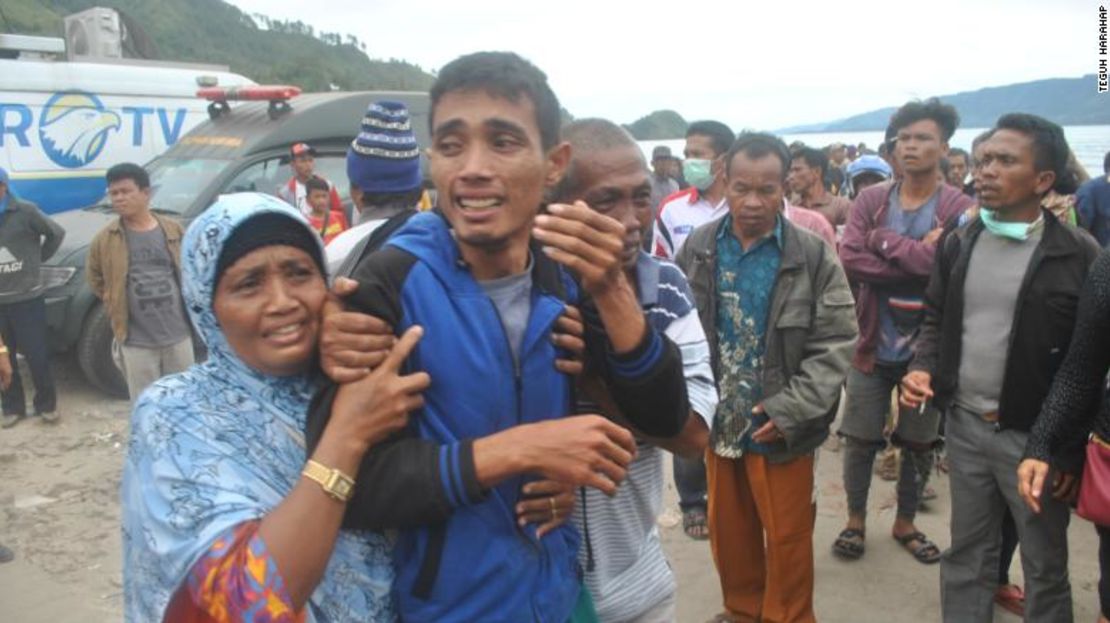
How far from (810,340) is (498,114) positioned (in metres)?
2.07

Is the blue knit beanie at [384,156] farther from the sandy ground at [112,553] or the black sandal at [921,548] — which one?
the black sandal at [921,548]

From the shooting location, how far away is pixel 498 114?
150cm

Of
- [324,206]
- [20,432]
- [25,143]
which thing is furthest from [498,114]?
[25,143]

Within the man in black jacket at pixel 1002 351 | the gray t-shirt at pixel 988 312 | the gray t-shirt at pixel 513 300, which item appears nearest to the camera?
the gray t-shirt at pixel 513 300

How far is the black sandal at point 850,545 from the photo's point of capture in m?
4.14

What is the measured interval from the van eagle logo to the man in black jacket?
793cm

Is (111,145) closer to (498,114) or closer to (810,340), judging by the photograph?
(810,340)

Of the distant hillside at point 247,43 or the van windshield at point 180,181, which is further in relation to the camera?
the distant hillside at point 247,43

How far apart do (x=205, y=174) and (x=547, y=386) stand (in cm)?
684

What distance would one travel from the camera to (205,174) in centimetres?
743

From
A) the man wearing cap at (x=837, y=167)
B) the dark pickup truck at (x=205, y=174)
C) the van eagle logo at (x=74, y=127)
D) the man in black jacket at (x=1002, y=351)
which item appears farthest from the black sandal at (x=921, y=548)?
the van eagle logo at (x=74, y=127)

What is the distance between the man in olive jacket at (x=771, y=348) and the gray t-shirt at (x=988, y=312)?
43cm

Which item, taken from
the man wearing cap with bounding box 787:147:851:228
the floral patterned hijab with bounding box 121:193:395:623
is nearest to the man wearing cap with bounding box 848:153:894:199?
the man wearing cap with bounding box 787:147:851:228

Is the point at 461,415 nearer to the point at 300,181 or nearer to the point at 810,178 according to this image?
the point at 810,178
